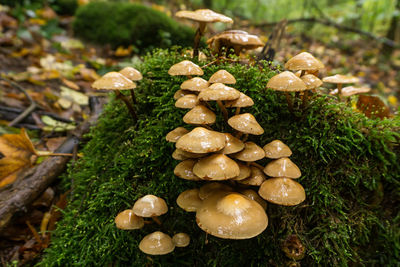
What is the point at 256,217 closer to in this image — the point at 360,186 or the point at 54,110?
the point at 360,186

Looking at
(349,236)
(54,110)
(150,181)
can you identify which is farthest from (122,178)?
(54,110)

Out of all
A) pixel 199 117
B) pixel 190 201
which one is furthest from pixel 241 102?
pixel 190 201

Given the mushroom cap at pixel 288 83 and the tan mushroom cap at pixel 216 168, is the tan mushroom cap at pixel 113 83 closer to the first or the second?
the tan mushroom cap at pixel 216 168

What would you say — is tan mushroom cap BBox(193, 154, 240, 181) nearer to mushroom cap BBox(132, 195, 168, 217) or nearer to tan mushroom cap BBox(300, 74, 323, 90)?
mushroom cap BBox(132, 195, 168, 217)

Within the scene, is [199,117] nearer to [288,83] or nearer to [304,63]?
[288,83]

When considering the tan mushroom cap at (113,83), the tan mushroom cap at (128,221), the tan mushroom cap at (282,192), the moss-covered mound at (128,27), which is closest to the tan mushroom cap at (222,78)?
the tan mushroom cap at (113,83)

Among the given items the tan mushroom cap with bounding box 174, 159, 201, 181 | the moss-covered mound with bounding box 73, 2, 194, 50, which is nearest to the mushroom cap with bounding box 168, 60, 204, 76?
the tan mushroom cap with bounding box 174, 159, 201, 181

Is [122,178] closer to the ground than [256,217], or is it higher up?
closer to the ground
